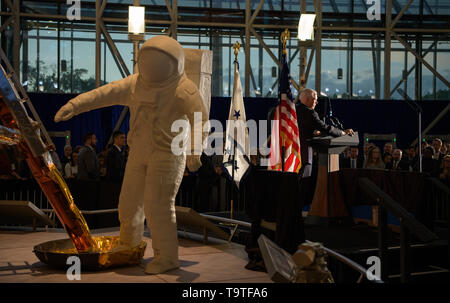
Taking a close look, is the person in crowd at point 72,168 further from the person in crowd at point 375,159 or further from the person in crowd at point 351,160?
the person in crowd at point 375,159

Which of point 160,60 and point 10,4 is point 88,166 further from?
point 10,4

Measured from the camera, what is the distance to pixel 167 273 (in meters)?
4.86

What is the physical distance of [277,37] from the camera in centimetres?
1681

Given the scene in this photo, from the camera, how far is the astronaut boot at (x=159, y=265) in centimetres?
480

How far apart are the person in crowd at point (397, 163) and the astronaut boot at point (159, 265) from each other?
6228 millimetres

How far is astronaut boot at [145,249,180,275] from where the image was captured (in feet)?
15.8

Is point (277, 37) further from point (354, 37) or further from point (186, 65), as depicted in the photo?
point (186, 65)

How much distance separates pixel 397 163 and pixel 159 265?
21.5 ft

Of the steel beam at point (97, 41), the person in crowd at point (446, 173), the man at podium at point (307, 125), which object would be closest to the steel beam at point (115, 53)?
the steel beam at point (97, 41)

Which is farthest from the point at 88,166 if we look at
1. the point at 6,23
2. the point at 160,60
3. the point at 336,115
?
the point at 336,115

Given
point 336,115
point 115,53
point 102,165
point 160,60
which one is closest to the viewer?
point 160,60

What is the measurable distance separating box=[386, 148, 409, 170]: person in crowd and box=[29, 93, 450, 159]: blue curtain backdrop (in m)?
5.86
